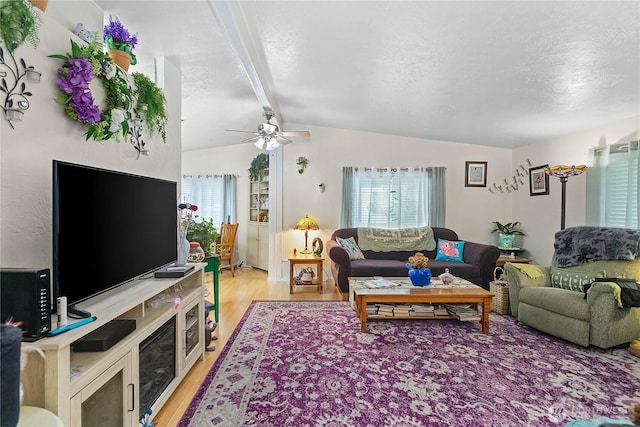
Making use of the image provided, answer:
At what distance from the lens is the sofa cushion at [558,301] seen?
2.76 metres

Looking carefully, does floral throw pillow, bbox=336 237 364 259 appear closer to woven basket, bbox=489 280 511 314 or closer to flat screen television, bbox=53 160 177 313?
woven basket, bbox=489 280 511 314

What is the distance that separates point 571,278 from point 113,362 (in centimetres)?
391

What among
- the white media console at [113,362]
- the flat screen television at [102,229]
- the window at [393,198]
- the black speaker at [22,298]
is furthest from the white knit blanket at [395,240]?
the black speaker at [22,298]

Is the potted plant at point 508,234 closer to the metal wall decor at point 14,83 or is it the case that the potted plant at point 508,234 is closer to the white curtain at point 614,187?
the white curtain at point 614,187

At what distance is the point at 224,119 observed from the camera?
5051mm

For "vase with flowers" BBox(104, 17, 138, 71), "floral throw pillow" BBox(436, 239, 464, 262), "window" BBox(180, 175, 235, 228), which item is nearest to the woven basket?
"floral throw pillow" BBox(436, 239, 464, 262)

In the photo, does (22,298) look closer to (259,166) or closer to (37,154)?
(37,154)

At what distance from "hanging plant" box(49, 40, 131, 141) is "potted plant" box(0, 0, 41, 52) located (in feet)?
0.69

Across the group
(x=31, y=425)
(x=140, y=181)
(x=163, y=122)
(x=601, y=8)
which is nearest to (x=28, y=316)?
(x=31, y=425)

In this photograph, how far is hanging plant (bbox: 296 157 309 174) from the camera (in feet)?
17.5

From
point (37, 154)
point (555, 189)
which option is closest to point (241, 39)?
point (37, 154)

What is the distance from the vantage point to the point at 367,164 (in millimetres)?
5422

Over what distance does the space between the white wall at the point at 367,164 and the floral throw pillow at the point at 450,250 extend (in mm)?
664

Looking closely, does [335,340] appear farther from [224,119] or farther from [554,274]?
[224,119]
